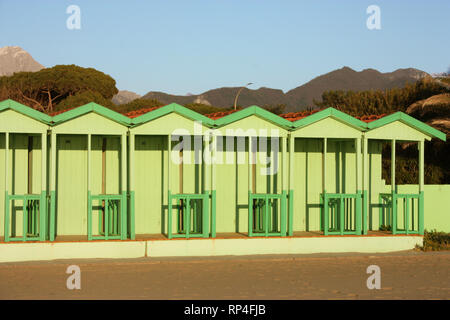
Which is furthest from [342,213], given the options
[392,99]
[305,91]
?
[305,91]

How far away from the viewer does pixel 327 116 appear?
14.3m

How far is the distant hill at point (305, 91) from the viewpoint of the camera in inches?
4685

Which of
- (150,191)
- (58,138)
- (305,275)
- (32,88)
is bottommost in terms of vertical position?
(305,275)

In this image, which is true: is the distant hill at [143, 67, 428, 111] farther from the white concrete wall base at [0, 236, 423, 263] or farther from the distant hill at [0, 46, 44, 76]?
the white concrete wall base at [0, 236, 423, 263]

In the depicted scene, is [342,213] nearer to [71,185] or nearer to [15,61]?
[71,185]

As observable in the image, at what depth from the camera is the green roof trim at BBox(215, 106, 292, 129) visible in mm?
13820

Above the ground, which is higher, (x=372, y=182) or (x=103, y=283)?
(x=372, y=182)

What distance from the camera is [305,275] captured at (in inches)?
447

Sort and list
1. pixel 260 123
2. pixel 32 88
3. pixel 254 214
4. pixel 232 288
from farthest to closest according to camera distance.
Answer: pixel 32 88
pixel 254 214
pixel 260 123
pixel 232 288

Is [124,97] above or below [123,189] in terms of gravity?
above

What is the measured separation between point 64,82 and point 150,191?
127 ft

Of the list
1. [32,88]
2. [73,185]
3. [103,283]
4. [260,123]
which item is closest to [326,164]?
[260,123]

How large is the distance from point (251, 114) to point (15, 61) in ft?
474

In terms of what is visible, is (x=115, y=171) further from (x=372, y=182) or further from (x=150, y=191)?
Answer: (x=372, y=182)
